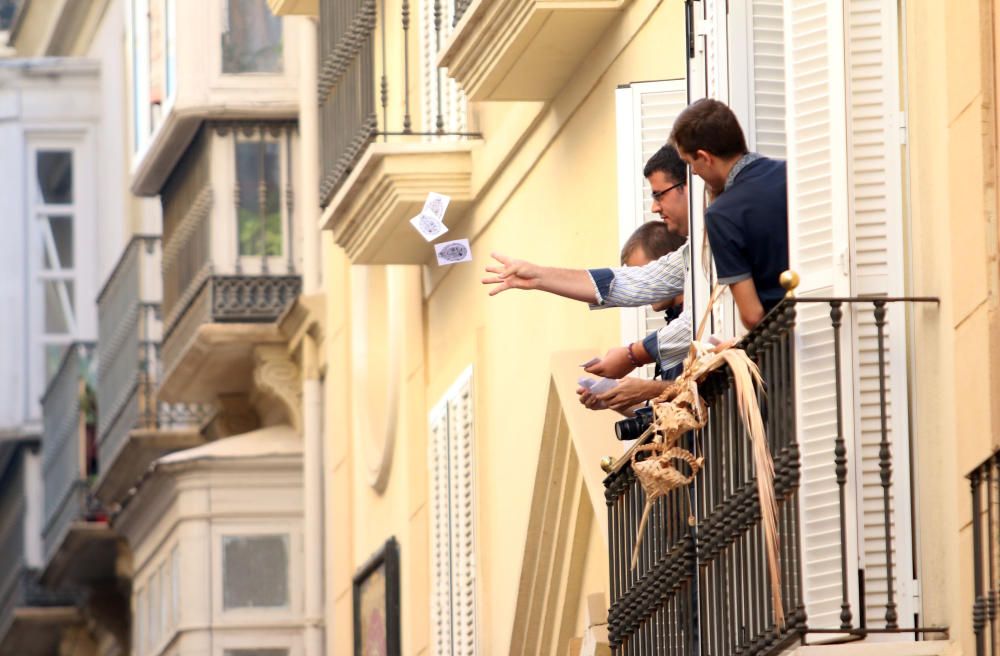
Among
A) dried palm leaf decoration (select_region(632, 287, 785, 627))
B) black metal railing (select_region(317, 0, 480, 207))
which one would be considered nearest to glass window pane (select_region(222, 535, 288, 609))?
black metal railing (select_region(317, 0, 480, 207))

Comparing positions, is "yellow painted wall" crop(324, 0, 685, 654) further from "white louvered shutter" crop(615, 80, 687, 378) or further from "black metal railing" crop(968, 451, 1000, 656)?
"black metal railing" crop(968, 451, 1000, 656)

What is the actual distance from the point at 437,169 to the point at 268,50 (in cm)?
795

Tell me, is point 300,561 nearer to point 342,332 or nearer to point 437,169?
point 342,332

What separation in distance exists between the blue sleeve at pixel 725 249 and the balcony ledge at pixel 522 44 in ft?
11.8

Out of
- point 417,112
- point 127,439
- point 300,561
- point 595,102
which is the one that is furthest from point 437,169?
point 127,439

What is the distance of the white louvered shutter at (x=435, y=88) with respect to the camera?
1653 cm

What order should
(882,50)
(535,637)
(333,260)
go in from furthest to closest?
(333,260), (535,637), (882,50)

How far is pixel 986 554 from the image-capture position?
8.67 metres

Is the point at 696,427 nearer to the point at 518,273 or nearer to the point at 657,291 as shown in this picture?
the point at 518,273

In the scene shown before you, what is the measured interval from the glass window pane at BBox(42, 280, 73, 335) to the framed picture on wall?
54.0ft

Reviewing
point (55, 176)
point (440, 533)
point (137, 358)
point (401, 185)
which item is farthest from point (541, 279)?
point (55, 176)

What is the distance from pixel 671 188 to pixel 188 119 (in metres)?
13.4

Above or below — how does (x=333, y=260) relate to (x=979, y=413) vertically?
above

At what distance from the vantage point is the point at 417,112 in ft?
57.4
